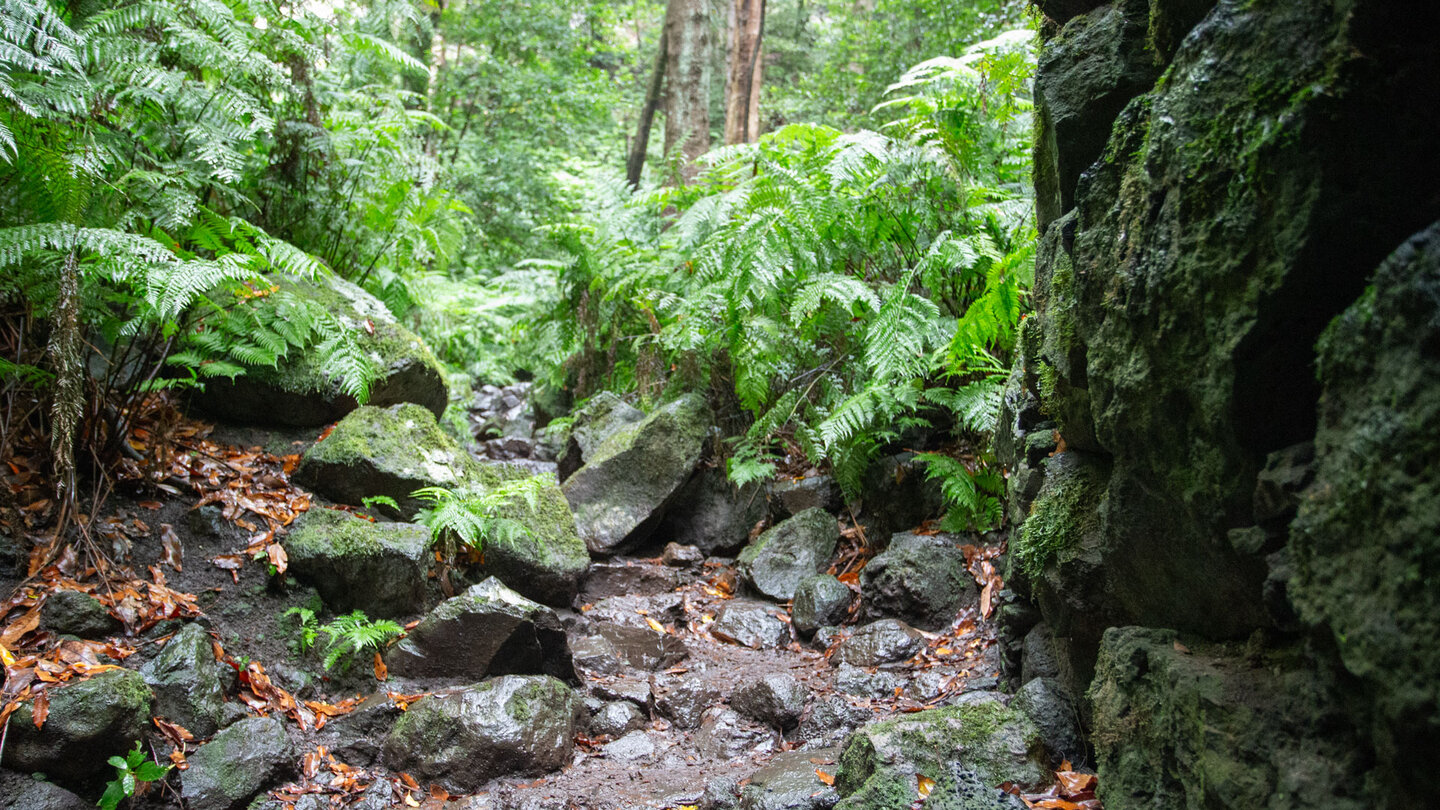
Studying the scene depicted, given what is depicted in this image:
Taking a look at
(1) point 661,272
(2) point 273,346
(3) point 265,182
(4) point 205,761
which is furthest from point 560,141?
(4) point 205,761

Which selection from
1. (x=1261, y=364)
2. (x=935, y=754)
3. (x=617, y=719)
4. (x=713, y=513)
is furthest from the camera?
(x=713, y=513)

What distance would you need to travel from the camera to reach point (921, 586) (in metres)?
3.96

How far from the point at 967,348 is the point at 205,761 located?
11.8 ft

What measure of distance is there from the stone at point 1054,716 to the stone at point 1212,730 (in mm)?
339

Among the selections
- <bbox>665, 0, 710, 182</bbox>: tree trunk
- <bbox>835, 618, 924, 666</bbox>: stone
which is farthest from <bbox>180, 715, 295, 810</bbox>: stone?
<bbox>665, 0, 710, 182</bbox>: tree trunk

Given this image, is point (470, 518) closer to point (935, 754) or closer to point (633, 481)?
point (633, 481)

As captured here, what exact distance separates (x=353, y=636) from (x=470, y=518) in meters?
0.82

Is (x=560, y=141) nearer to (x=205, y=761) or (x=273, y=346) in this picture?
(x=273, y=346)

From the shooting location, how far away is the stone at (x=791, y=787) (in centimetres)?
256

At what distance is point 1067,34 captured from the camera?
7.75 ft

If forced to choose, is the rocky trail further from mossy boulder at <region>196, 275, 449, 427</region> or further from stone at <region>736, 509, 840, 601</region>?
mossy boulder at <region>196, 275, 449, 427</region>

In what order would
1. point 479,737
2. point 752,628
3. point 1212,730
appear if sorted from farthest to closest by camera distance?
point 752,628, point 479,737, point 1212,730

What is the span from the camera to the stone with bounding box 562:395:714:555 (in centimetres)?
546

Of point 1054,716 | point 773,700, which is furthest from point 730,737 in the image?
point 1054,716
